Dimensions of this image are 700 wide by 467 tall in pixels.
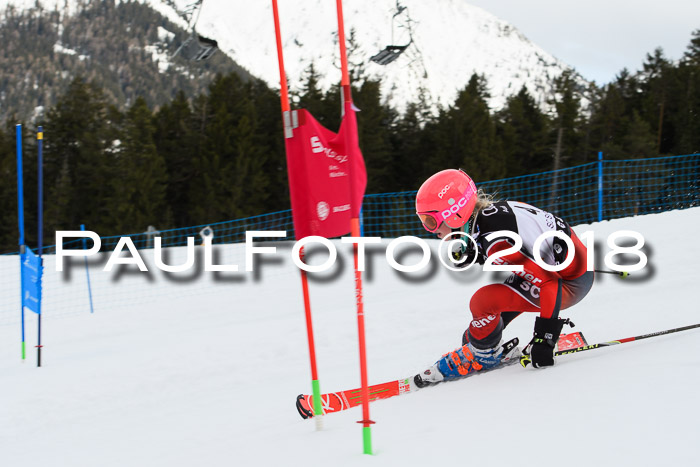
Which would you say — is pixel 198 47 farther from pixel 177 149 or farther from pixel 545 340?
pixel 177 149

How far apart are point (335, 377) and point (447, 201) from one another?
Result: 7.55 ft

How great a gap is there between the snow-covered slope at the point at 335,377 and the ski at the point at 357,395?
4.7 inches

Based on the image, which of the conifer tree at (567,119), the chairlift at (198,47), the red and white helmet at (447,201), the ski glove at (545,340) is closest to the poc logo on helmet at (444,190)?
the red and white helmet at (447,201)

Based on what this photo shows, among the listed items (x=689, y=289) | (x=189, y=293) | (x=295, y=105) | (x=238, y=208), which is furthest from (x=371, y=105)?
(x=689, y=289)

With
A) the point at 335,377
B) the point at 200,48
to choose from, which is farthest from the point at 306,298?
the point at 200,48

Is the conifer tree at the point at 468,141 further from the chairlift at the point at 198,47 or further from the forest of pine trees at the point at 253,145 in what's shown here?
the chairlift at the point at 198,47

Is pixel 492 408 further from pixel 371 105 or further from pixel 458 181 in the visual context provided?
pixel 371 105

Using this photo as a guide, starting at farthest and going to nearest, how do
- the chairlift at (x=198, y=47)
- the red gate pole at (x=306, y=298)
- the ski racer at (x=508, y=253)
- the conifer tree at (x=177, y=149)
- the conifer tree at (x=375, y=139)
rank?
the conifer tree at (x=177, y=149)
the conifer tree at (x=375, y=139)
the chairlift at (x=198, y=47)
the ski racer at (x=508, y=253)
the red gate pole at (x=306, y=298)

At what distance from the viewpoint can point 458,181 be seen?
372 centimetres

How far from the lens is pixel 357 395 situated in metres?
4.11

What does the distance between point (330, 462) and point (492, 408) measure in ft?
2.98

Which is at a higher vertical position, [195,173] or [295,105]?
[295,105]

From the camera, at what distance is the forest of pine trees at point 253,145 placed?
39406 millimetres

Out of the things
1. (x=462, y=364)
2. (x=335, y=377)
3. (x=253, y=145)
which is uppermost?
(x=253, y=145)
